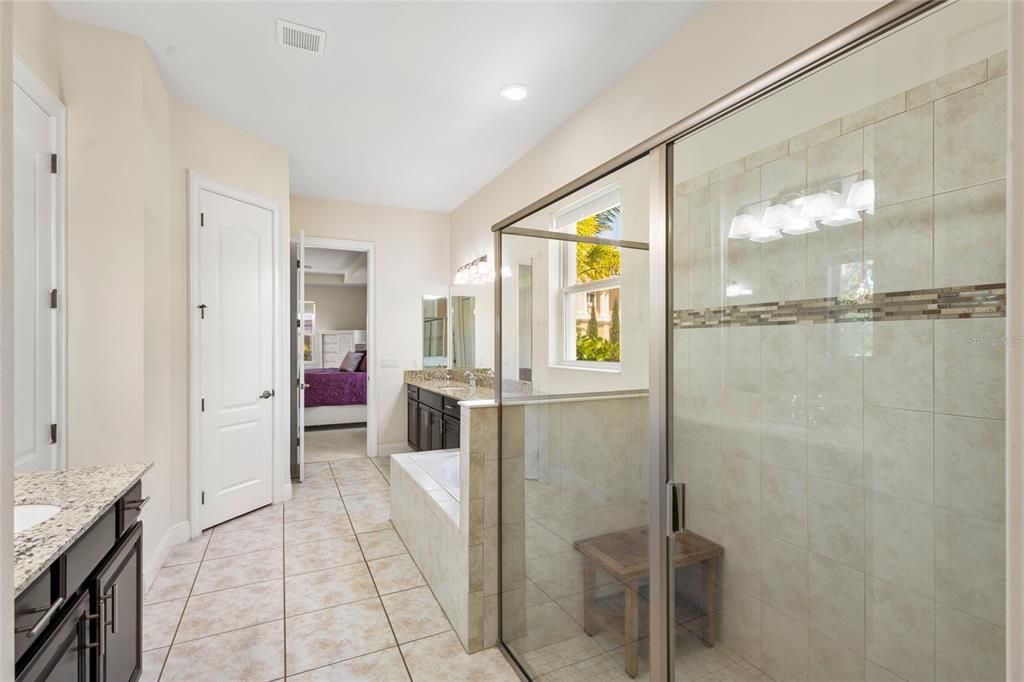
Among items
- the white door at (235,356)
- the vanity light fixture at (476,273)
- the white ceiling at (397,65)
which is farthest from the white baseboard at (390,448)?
the white ceiling at (397,65)

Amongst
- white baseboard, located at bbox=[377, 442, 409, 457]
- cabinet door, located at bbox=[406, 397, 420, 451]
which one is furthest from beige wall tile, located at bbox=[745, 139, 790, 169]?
white baseboard, located at bbox=[377, 442, 409, 457]

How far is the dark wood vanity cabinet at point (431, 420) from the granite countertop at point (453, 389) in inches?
1.8

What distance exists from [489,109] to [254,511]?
3.29 meters

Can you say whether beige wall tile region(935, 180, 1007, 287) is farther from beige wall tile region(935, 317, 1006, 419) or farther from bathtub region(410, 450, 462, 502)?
bathtub region(410, 450, 462, 502)

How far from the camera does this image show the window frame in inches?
62.9

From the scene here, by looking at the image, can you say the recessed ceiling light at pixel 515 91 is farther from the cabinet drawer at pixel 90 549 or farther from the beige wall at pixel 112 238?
the cabinet drawer at pixel 90 549

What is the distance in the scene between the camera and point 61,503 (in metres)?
1.32

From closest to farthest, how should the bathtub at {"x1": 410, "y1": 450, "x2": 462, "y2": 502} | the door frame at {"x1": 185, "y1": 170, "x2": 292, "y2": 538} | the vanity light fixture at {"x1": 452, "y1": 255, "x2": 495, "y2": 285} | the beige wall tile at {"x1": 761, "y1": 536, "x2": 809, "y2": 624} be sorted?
the beige wall tile at {"x1": 761, "y1": 536, "x2": 809, "y2": 624}, the bathtub at {"x1": 410, "y1": 450, "x2": 462, "y2": 502}, the door frame at {"x1": 185, "y1": 170, "x2": 292, "y2": 538}, the vanity light fixture at {"x1": 452, "y1": 255, "x2": 495, "y2": 285}

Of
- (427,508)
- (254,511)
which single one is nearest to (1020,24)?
(427,508)

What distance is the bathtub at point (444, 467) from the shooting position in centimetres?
269

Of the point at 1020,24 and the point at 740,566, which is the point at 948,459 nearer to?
the point at 740,566

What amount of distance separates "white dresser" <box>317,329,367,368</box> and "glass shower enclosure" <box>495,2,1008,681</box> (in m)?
9.05

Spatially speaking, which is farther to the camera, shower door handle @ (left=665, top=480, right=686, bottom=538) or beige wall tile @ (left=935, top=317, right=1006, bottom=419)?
shower door handle @ (left=665, top=480, right=686, bottom=538)

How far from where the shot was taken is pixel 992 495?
2.70ft
